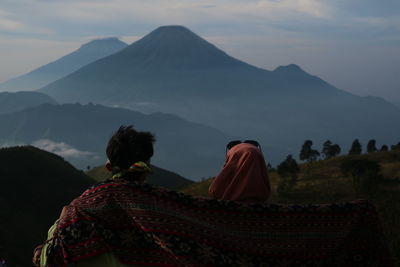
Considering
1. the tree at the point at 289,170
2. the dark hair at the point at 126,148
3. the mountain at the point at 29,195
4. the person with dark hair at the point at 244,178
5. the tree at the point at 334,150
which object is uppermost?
the dark hair at the point at 126,148

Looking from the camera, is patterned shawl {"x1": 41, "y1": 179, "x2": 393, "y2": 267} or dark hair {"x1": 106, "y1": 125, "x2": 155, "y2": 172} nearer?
patterned shawl {"x1": 41, "y1": 179, "x2": 393, "y2": 267}

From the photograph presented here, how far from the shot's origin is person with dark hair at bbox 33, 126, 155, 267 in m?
3.59

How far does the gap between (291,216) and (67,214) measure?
1.68 metres

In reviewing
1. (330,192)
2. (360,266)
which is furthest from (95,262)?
(330,192)

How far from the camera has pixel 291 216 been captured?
374 cm

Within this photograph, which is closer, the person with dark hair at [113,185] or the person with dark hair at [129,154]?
the person with dark hair at [113,185]

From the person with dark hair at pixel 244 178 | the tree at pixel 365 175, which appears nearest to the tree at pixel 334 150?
the tree at pixel 365 175

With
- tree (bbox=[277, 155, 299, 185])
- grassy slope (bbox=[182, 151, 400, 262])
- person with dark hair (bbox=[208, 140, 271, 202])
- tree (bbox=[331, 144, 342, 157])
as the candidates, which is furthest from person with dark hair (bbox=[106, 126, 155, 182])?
tree (bbox=[331, 144, 342, 157])

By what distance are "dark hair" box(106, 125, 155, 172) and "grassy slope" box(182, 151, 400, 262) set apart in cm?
1338

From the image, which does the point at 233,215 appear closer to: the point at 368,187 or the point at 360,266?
the point at 360,266

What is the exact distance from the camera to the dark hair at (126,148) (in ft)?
12.3

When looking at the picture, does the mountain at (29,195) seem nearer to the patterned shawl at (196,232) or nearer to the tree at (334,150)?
the patterned shawl at (196,232)

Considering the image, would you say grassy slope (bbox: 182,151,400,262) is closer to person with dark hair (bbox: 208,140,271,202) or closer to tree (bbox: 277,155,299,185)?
tree (bbox: 277,155,299,185)

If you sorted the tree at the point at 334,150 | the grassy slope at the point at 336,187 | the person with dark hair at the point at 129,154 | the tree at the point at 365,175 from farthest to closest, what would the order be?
the tree at the point at 334,150 < the tree at the point at 365,175 < the grassy slope at the point at 336,187 < the person with dark hair at the point at 129,154
